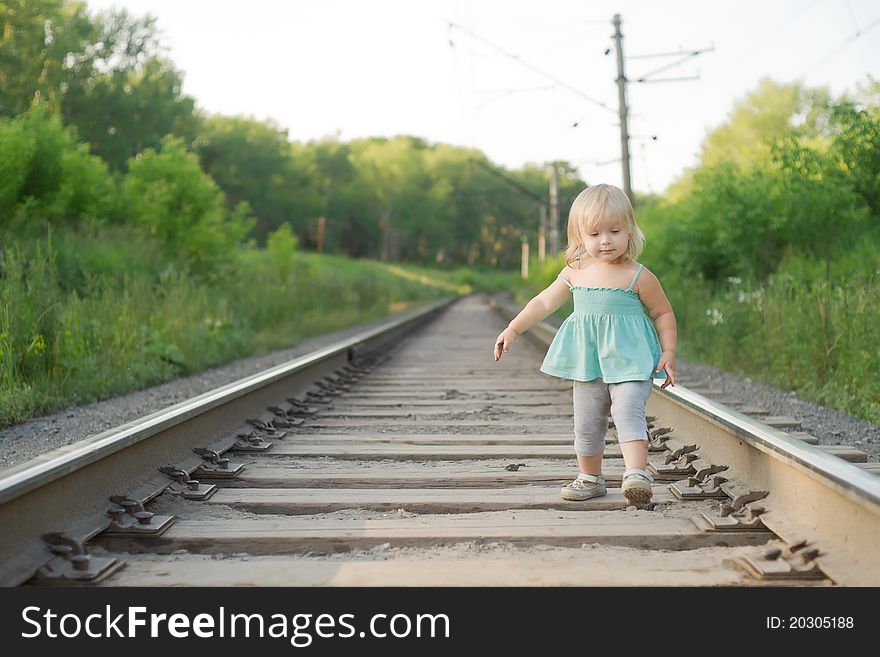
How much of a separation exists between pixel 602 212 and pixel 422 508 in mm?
1233

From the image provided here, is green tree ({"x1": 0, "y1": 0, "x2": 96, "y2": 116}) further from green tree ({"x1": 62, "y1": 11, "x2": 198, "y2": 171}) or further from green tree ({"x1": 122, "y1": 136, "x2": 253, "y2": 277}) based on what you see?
green tree ({"x1": 122, "y1": 136, "x2": 253, "y2": 277})

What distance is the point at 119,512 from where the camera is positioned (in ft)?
8.92

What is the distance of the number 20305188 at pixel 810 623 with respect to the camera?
1.89 meters

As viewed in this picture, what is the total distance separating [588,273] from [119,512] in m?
1.85

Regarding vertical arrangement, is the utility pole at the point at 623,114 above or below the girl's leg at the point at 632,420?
above

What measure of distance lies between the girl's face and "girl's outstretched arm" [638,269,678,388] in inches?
5.5

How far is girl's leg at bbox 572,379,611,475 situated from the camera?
312 centimetres

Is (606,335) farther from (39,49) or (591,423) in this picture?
(39,49)

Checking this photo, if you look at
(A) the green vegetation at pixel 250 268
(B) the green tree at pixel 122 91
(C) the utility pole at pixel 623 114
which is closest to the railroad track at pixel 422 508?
(A) the green vegetation at pixel 250 268

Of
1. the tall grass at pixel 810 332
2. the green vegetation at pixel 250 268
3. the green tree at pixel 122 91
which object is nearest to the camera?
the tall grass at pixel 810 332

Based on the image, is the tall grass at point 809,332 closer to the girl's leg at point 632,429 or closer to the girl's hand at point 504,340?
the girl's leg at point 632,429

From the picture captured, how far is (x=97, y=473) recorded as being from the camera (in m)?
2.79

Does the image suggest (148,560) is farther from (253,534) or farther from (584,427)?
(584,427)

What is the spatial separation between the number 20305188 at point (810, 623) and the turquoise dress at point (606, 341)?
3.84 feet
